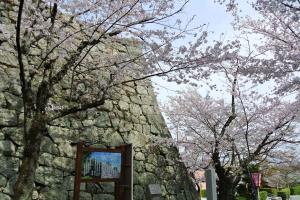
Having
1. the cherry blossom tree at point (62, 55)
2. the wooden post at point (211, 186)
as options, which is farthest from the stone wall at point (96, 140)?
the wooden post at point (211, 186)

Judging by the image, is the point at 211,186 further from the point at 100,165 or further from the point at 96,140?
the point at 96,140

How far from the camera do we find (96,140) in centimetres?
724

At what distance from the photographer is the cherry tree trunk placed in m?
3.96

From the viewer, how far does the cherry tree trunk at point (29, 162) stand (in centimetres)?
396

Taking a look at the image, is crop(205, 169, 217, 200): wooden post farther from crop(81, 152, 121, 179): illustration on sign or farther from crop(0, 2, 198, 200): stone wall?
crop(0, 2, 198, 200): stone wall

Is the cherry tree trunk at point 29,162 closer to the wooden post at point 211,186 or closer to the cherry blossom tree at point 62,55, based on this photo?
the cherry blossom tree at point 62,55

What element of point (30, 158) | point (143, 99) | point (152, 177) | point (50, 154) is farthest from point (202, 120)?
point (30, 158)

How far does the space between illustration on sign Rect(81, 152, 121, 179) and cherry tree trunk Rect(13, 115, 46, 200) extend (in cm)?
206

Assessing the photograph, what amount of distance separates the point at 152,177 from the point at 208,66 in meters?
3.37

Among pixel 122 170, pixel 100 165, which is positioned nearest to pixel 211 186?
pixel 100 165

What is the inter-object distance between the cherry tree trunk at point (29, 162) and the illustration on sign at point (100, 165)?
2.06 metres

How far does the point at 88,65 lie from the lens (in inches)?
291

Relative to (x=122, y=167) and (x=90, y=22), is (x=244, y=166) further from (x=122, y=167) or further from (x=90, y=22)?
(x=90, y=22)

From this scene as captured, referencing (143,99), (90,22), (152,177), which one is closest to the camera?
(90,22)
